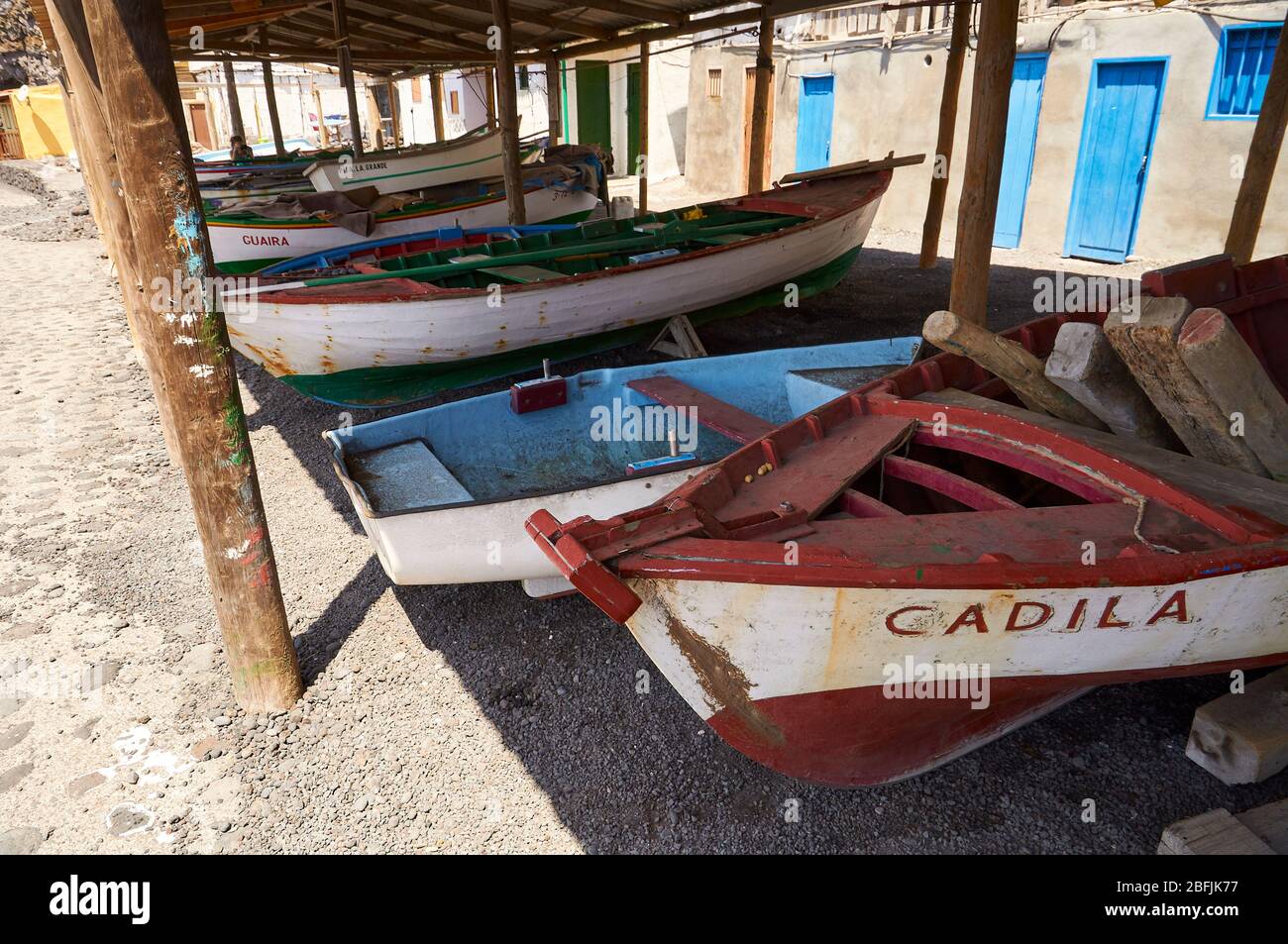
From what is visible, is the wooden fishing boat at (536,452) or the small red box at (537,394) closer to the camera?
the wooden fishing boat at (536,452)

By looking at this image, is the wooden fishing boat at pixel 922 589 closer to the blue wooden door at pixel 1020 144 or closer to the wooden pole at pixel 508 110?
the wooden pole at pixel 508 110

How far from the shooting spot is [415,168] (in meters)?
11.1

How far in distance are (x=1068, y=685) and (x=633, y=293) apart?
4.90 metres

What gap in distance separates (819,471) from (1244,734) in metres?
1.76

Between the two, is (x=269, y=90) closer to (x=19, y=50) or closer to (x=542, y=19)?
(x=542, y=19)

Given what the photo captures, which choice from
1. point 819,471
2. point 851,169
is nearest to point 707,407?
point 819,471

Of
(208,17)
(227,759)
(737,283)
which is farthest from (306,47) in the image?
(227,759)

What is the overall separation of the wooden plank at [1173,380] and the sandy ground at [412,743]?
114 cm

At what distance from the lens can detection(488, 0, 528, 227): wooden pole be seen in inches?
295

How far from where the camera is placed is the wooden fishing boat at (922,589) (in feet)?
7.57

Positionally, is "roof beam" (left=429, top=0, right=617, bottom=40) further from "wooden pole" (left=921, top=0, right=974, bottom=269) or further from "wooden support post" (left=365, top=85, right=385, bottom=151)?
"wooden support post" (left=365, top=85, right=385, bottom=151)

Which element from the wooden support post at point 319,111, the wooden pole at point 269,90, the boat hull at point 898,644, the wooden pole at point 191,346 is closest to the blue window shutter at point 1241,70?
the boat hull at point 898,644

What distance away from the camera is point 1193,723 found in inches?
119

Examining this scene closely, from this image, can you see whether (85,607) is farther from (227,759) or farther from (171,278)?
(171,278)
